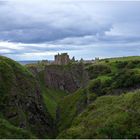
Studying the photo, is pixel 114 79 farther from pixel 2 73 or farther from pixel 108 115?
pixel 108 115

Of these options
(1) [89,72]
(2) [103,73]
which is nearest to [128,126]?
(2) [103,73]

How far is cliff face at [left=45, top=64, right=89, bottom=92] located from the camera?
182 metres

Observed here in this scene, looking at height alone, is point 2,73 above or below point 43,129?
above

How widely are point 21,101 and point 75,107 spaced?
1666cm

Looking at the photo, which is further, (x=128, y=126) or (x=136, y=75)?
(x=136, y=75)

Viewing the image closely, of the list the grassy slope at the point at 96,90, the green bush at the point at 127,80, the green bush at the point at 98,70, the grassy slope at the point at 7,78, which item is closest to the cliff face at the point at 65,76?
the green bush at the point at 98,70

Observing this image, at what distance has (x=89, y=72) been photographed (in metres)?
170

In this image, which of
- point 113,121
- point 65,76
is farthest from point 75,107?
point 65,76

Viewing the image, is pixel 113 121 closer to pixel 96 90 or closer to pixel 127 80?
pixel 127 80

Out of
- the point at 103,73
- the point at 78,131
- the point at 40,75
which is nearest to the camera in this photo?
the point at 78,131

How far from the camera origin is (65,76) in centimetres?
→ 18712

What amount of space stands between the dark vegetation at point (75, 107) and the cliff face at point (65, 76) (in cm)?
1479

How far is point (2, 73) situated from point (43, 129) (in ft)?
61.9

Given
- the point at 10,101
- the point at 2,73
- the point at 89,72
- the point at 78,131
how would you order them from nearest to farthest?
the point at 78,131
the point at 10,101
the point at 2,73
the point at 89,72
